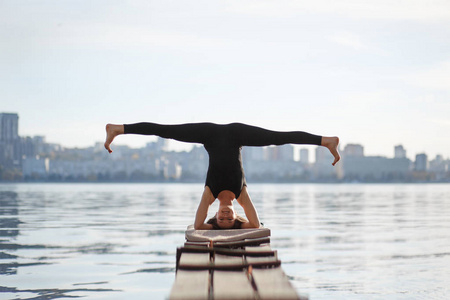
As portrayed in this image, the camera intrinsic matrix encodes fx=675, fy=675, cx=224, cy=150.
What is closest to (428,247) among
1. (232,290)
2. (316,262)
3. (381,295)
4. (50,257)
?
(316,262)

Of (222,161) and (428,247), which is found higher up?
(222,161)

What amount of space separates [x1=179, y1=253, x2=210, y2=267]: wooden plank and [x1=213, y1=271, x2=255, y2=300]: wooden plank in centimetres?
31

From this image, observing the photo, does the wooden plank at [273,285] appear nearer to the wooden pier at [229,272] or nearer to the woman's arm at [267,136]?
the wooden pier at [229,272]

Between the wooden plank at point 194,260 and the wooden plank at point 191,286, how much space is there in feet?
0.53

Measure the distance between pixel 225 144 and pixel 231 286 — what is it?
4.27m

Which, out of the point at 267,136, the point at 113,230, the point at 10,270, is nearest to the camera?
the point at 267,136

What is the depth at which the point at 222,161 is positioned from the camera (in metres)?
9.40

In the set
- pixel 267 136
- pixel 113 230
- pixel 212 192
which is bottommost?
pixel 113 230

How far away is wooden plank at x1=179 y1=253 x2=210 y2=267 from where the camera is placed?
6008 mm

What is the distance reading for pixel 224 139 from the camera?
933 cm

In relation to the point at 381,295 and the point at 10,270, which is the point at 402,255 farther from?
the point at 10,270

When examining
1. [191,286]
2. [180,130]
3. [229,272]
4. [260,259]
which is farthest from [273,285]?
[180,130]

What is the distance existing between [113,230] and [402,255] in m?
12.9

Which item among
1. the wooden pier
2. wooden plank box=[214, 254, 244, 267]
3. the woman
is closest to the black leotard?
the woman
